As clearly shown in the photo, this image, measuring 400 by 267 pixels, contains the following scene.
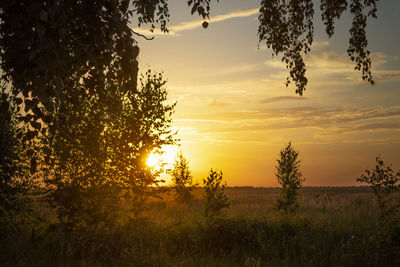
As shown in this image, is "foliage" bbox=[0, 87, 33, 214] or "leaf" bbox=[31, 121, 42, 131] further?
"foliage" bbox=[0, 87, 33, 214]

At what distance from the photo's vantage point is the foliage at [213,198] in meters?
16.4

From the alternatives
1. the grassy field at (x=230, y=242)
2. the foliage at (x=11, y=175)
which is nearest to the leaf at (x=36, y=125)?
the grassy field at (x=230, y=242)

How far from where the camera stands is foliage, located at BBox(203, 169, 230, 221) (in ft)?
53.8

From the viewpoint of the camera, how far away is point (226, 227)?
52.1 ft

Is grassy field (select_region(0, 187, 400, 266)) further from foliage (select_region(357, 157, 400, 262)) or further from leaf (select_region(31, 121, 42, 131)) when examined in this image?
leaf (select_region(31, 121, 42, 131))

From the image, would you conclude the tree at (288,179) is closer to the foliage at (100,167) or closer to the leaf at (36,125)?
the foliage at (100,167)

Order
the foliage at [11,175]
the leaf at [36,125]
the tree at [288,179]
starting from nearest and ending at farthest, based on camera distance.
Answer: the leaf at [36,125], the foliage at [11,175], the tree at [288,179]

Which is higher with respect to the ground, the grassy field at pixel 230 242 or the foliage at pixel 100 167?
the foliage at pixel 100 167

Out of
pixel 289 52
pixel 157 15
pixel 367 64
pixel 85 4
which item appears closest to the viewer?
pixel 85 4

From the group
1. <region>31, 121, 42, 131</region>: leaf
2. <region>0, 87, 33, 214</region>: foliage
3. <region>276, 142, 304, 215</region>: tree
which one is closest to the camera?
<region>31, 121, 42, 131</region>: leaf

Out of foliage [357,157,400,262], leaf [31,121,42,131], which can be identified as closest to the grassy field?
foliage [357,157,400,262]

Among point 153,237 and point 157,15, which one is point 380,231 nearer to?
point 153,237

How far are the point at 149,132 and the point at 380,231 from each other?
951 cm

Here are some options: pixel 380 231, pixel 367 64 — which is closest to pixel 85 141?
pixel 367 64
